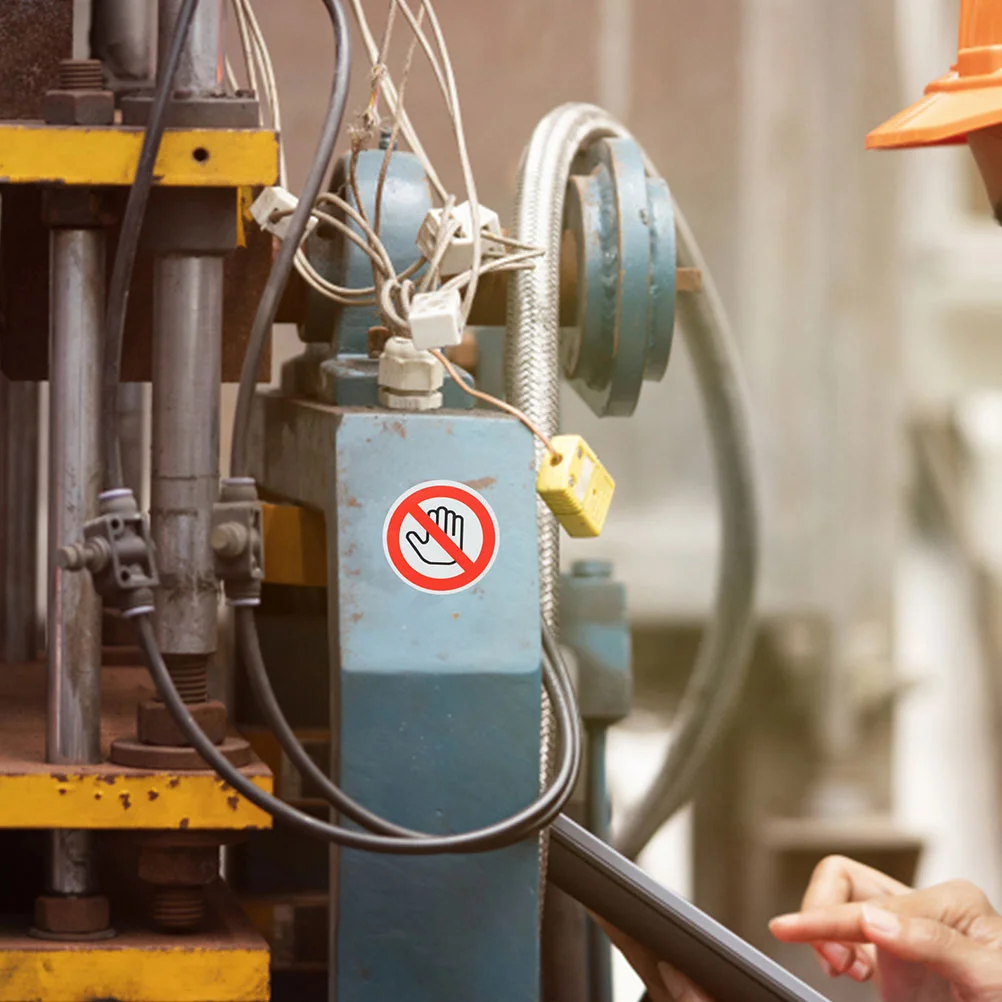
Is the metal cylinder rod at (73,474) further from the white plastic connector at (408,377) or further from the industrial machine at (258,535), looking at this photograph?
the white plastic connector at (408,377)

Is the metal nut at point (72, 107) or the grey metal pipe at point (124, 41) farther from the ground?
the grey metal pipe at point (124, 41)

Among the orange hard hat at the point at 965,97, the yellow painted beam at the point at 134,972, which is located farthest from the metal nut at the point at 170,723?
the orange hard hat at the point at 965,97

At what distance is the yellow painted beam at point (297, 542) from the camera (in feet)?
3.58

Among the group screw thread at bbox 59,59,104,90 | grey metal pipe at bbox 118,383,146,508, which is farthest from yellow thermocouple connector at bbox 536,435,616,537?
grey metal pipe at bbox 118,383,146,508

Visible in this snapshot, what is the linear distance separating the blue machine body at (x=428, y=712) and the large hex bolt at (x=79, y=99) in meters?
0.22

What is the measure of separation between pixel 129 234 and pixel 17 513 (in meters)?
0.66

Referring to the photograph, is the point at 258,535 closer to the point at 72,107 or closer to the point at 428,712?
the point at 428,712

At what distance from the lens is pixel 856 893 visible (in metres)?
1.33

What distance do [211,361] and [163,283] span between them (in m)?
0.05

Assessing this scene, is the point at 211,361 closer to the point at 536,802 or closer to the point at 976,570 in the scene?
the point at 536,802

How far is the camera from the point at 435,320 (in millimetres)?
966

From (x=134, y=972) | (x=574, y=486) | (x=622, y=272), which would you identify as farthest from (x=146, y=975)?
(x=622, y=272)

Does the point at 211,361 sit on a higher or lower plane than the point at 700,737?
higher

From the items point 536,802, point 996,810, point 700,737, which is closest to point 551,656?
point 536,802
